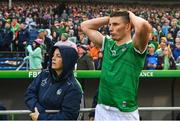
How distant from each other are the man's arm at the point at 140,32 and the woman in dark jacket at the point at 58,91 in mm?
641

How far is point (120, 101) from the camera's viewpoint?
405 cm

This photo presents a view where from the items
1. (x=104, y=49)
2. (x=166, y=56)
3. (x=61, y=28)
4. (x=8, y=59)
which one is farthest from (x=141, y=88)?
(x=61, y=28)

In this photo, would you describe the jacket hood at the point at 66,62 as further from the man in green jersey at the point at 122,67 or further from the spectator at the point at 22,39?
the spectator at the point at 22,39

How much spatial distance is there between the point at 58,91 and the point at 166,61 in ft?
16.6

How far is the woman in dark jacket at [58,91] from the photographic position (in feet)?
13.9

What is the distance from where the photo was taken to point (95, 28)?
15.1 feet

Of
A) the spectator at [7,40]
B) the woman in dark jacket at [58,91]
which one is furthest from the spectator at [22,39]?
the woman in dark jacket at [58,91]

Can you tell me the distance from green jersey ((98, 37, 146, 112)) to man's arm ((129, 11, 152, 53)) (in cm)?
6

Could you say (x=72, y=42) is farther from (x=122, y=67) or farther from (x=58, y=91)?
(x=122, y=67)

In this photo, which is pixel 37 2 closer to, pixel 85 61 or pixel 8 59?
pixel 8 59

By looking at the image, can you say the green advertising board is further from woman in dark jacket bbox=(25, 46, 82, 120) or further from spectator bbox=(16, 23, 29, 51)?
spectator bbox=(16, 23, 29, 51)

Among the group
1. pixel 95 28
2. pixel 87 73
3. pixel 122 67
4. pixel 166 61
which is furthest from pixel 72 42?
pixel 122 67

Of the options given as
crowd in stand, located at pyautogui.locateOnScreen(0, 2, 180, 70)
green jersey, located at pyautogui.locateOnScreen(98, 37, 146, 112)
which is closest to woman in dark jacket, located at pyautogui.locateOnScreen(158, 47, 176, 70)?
crowd in stand, located at pyautogui.locateOnScreen(0, 2, 180, 70)

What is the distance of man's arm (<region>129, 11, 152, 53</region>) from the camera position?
3.95 m
